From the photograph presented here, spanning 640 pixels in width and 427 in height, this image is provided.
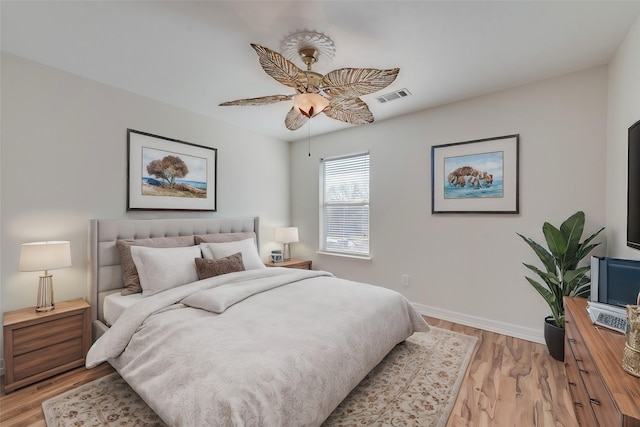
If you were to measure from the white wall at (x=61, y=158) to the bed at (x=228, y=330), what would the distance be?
24 centimetres

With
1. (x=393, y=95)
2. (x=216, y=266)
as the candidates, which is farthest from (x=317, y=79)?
(x=216, y=266)

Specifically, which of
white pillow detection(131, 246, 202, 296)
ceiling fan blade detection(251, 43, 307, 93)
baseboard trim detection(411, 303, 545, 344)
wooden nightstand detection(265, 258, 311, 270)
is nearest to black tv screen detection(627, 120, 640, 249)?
baseboard trim detection(411, 303, 545, 344)

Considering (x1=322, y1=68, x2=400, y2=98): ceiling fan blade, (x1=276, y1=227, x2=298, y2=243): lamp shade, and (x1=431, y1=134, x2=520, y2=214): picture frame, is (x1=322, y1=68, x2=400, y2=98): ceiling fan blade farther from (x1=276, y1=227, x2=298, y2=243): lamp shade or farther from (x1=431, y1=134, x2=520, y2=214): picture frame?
(x1=276, y1=227, x2=298, y2=243): lamp shade

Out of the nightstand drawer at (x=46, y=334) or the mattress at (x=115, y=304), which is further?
the mattress at (x=115, y=304)

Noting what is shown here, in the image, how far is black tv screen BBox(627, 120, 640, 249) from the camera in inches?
66.4

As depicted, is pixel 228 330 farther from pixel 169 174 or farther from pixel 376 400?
pixel 169 174

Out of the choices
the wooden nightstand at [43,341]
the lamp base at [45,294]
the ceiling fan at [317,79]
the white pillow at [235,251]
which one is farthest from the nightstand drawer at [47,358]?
the ceiling fan at [317,79]

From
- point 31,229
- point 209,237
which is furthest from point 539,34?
point 31,229

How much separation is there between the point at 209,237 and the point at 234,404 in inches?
93.9

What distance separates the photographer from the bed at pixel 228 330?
4.18 ft

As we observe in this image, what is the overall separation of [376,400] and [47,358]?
2.47 m

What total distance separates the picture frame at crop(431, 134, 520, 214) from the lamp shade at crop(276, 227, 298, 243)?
2035mm

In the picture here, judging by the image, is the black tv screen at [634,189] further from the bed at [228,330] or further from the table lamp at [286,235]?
the table lamp at [286,235]

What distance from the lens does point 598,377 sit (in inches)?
46.6
